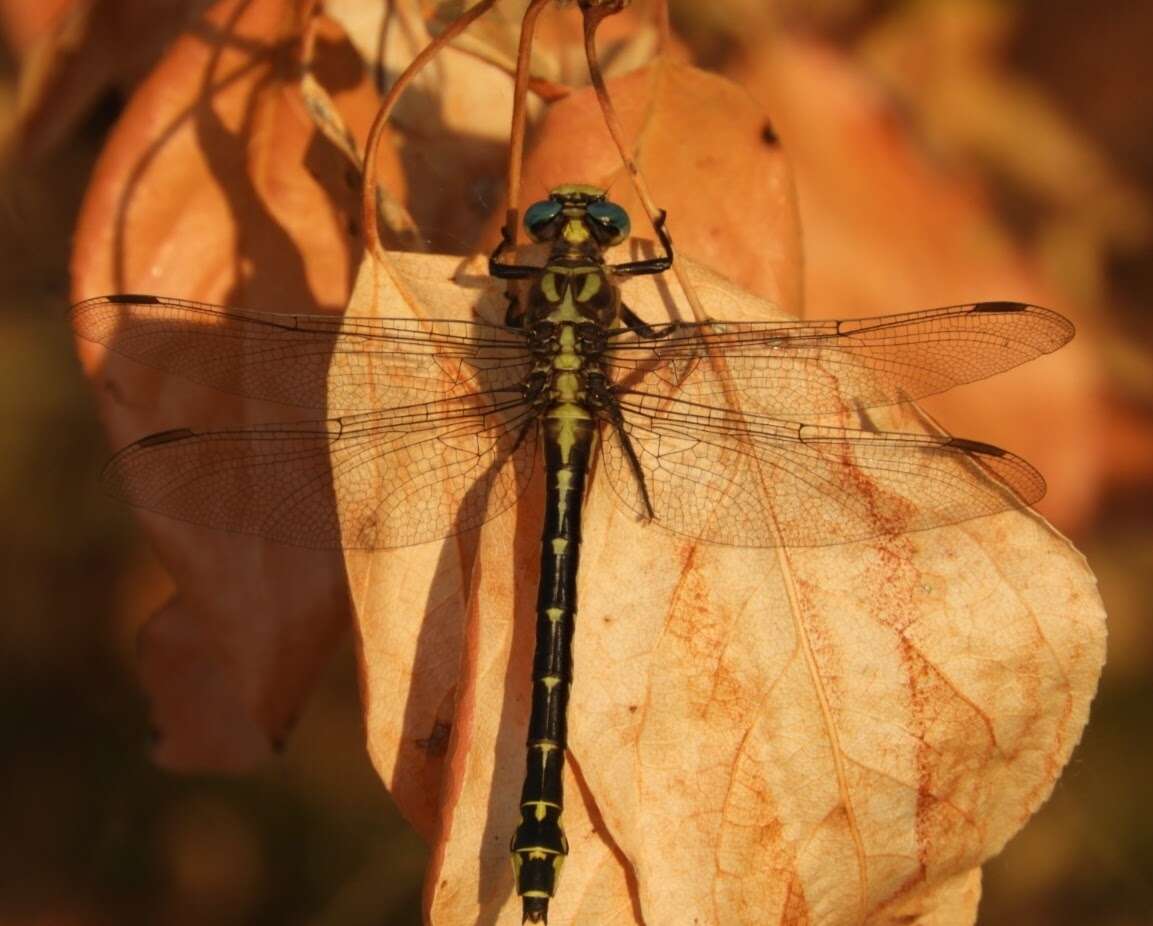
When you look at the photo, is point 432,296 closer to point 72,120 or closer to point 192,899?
point 72,120

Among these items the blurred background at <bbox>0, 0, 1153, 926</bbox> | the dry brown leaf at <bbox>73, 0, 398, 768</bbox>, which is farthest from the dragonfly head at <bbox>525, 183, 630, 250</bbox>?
the blurred background at <bbox>0, 0, 1153, 926</bbox>

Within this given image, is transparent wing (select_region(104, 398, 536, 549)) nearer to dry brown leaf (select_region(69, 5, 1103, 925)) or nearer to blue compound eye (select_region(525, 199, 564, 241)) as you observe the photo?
dry brown leaf (select_region(69, 5, 1103, 925))

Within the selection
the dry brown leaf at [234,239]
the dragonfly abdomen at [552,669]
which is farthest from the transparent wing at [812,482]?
the dry brown leaf at [234,239]

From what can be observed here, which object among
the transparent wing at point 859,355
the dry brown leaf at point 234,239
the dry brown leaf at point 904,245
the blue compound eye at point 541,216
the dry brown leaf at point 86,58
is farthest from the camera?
the dry brown leaf at point 904,245

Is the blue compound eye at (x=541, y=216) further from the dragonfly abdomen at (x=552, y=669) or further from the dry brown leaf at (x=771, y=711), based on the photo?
the dry brown leaf at (x=771, y=711)

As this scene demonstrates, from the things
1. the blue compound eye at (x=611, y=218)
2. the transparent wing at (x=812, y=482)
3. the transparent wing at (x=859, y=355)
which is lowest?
the transparent wing at (x=812, y=482)

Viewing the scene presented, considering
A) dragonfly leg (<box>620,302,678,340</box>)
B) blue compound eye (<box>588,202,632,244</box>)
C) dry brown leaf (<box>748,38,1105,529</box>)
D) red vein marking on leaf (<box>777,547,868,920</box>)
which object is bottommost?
red vein marking on leaf (<box>777,547,868,920</box>)
